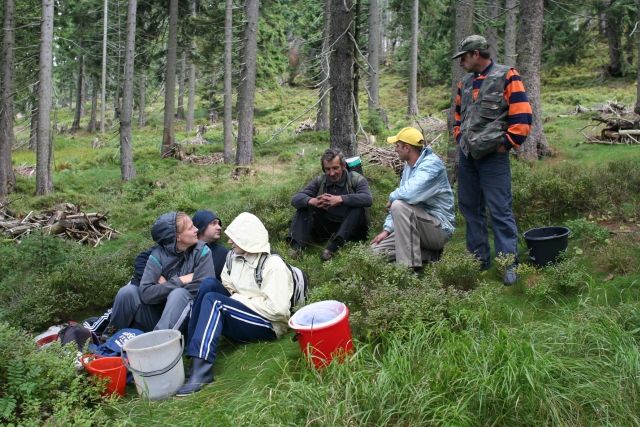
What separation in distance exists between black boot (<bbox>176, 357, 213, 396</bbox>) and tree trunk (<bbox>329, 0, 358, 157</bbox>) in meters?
4.41

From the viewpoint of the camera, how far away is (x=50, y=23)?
13648mm

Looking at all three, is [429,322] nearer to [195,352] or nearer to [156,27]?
[195,352]

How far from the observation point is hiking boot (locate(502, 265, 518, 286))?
5105 mm

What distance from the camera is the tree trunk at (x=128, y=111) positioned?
1595 centimetres

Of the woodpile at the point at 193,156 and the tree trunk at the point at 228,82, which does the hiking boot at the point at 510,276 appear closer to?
the tree trunk at the point at 228,82

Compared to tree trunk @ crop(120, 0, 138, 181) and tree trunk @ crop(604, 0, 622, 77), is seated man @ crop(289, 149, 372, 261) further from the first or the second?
tree trunk @ crop(604, 0, 622, 77)

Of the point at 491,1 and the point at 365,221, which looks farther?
the point at 491,1

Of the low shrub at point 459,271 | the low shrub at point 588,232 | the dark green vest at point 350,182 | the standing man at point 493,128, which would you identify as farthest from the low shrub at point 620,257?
the dark green vest at point 350,182

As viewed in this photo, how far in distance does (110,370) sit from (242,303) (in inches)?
44.0

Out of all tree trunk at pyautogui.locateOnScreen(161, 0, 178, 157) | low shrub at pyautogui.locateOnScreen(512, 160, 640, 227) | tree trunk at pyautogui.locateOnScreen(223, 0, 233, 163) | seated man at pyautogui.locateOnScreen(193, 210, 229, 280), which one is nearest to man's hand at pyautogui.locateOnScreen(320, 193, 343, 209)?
seated man at pyautogui.locateOnScreen(193, 210, 229, 280)

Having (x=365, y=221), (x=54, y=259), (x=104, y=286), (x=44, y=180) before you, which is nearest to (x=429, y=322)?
(x=365, y=221)

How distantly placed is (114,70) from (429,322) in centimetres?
3459

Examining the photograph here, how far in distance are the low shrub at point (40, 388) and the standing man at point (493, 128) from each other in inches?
141

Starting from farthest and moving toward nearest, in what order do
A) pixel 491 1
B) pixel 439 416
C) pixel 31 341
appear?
pixel 491 1 < pixel 31 341 < pixel 439 416
